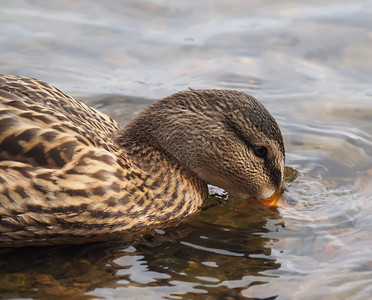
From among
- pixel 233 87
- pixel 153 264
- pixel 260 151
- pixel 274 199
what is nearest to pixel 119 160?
pixel 153 264

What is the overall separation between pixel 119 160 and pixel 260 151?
145 centimetres

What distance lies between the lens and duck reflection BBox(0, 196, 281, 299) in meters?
6.13

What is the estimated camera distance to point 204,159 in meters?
7.63

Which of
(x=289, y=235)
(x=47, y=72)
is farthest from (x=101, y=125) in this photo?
(x=47, y=72)

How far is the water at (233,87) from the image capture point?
632 centimetres

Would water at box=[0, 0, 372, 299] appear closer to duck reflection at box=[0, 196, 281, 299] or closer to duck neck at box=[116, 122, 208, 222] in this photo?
duck reflection at box=[0, 196, 281, 299]

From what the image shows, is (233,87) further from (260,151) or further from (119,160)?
(119,160)

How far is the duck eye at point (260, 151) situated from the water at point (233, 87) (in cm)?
64

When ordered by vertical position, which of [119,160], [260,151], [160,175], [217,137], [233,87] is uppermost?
[233,87]

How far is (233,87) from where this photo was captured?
10508 millimetres

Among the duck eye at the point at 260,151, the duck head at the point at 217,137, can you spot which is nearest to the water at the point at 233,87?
the duck head at the point at 217,137

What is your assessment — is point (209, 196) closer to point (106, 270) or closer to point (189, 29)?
point (106, 270)

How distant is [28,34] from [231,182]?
5024 mm

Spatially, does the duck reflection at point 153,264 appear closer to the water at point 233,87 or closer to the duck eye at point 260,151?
the water at point 233,87
